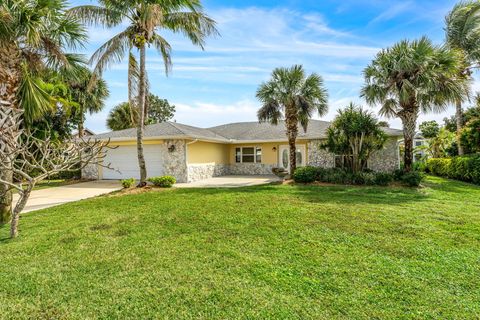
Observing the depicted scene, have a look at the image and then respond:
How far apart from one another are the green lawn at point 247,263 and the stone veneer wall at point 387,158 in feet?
29.7

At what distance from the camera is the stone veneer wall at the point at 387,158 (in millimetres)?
16562

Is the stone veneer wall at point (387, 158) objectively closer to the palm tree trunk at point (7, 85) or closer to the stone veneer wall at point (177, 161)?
the stone veneer wall at point (177, 161)

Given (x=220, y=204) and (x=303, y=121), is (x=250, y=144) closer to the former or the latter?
(x=303, y=121)

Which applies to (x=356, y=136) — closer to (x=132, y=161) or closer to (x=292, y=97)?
(x=292, y=97)

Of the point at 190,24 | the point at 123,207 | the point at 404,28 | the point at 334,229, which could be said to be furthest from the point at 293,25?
the point at 123,207

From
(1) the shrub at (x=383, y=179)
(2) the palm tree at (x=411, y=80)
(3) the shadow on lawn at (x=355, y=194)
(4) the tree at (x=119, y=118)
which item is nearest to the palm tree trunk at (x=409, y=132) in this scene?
(2) the palm tree at (x=411, y=80)

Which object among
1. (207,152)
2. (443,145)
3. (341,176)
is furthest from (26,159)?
(443,145)

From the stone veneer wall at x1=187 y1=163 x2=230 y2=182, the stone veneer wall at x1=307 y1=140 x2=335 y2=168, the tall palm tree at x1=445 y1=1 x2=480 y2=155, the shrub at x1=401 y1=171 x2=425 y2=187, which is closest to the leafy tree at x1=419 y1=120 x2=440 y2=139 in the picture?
the tall palm tree at x1=445 y1=1 x2=480 y2=155

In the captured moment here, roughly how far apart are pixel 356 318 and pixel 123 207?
7691 millimetres

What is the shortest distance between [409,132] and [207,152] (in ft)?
39.7

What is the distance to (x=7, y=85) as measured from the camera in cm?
705

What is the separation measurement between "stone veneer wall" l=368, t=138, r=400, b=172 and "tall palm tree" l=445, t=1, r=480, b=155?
15.6 feet

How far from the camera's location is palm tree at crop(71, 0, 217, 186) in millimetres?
11266

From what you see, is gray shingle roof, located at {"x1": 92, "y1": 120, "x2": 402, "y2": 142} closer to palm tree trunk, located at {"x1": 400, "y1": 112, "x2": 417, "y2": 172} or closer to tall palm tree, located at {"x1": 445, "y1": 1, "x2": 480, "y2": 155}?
palm tree trunk, located at {"x1": 400, "y1": 112, "x2": 417, "y2": 172}
